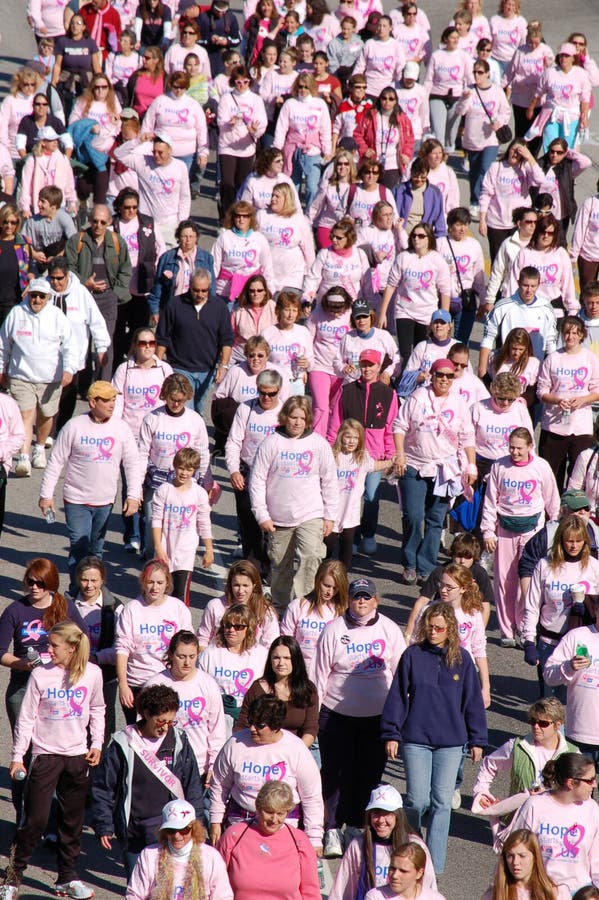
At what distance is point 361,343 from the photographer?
15.0 meters

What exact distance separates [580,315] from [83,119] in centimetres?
689

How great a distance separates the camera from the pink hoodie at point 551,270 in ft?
54.4

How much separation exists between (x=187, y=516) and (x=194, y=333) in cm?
304

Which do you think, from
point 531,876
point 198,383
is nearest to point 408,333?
point 198,383

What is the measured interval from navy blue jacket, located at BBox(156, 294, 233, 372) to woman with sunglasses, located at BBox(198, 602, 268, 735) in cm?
524

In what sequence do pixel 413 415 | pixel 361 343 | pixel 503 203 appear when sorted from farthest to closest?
1. pixel 503 203
2. pixel 361 343
3. pixel 413 415

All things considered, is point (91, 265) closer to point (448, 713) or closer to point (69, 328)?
point (69, 328)

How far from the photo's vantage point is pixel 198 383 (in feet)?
50.9

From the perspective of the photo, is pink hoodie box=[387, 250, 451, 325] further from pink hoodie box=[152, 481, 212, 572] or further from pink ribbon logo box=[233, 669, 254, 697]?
pink ribbon logo box=[233, 669, 254, 697]

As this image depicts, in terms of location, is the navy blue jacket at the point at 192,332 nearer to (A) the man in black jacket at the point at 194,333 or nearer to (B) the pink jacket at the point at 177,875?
(A) the man in black jacket at the point at 194,333

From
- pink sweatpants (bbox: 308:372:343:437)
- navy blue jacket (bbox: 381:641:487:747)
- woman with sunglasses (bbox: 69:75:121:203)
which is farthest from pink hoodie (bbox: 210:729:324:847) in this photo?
woman with sunglasses (bbox: 69:75:121:203)

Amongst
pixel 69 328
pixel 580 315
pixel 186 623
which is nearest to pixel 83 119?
pixel 69 328

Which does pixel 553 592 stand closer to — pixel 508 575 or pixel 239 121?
pixel 508 575

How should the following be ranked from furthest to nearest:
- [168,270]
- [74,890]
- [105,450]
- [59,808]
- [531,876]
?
1. [168,270]
2. [105,450]
3. [59,808]
4. [74,890]
5. [531,876]
